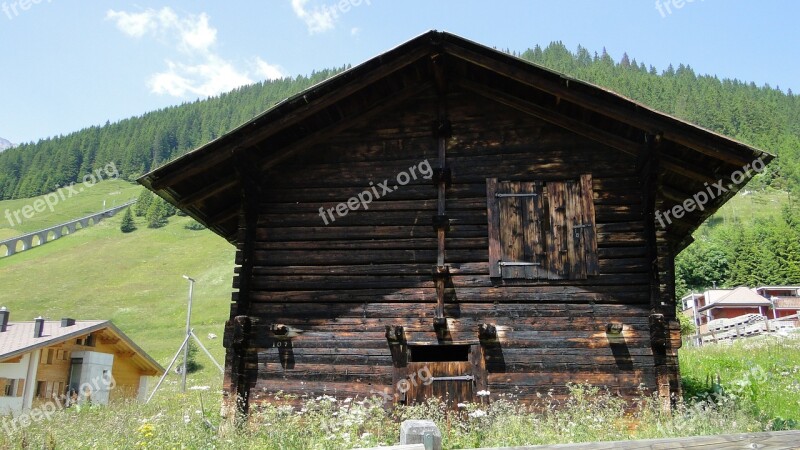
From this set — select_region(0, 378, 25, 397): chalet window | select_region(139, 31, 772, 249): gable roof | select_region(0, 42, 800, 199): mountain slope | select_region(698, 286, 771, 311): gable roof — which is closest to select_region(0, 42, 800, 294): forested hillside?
select_region(0, 42, 800, 199): mountain slope

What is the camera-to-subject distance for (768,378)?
615 inches

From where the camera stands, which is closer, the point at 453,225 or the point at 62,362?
the point at 453,225

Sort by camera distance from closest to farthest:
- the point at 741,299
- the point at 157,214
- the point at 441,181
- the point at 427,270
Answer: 1. the point at 427,270
2. the point at 441,181
3. the point at 741,299
4. the point at 157,214

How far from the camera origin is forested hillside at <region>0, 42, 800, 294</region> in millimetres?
98500

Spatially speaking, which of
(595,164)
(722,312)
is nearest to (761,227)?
(722,312)

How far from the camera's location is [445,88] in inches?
428

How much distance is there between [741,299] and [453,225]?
7003cm

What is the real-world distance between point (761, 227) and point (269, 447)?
115 meters

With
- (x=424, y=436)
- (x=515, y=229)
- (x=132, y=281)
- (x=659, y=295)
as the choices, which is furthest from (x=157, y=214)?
(x=424, y=436)

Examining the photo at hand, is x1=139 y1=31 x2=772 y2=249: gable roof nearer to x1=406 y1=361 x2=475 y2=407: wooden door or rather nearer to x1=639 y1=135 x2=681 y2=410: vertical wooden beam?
x1=639 y1=135 x2=681 y2=410: vertical wooden beam

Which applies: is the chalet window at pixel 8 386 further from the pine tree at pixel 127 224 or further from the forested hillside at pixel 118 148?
the forested hillside at pixel 118 148

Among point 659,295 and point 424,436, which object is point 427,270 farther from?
point 424,436

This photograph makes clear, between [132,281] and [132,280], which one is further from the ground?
[132,280]

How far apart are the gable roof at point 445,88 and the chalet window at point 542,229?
1117 millimetres
